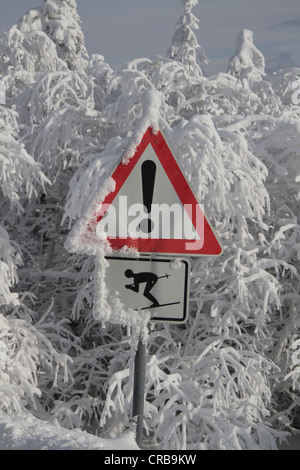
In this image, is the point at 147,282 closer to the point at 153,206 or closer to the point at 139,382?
the point at 153,206

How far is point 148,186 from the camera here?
2.74 m

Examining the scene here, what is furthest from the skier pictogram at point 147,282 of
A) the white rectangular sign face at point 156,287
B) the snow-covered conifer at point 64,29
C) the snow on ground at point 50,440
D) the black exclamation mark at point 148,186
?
the snow-covered conifer at point 64,29

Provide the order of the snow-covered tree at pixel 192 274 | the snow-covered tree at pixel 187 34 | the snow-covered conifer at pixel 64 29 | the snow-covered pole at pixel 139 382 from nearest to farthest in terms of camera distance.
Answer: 1. the snow-covered pole at pixel 139 382
2. the snow-covered tree at pixel 192 274
3. the snow-covered conifer at pixel 64 29
4. the snow-covered tree at pixel 187 34

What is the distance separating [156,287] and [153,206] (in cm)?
41

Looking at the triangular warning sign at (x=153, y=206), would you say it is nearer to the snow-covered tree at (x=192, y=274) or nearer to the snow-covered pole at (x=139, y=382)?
the snow-covered pole at (x=139, y=382)

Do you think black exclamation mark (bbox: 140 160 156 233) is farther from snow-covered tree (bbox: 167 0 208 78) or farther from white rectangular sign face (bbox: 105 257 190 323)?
snow-covered tree (bbox: 167 0 208 78)

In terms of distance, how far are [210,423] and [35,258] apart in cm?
335

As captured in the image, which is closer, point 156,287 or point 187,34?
point 156,287

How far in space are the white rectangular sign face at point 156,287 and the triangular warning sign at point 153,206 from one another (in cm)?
8

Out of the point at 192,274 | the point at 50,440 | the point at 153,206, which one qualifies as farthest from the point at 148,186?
the point at 192,274

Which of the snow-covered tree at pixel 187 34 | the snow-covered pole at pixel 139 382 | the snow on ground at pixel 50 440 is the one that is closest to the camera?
the snow-covered pole at pixel 139 382

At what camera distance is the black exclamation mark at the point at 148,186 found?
8.97 ft
